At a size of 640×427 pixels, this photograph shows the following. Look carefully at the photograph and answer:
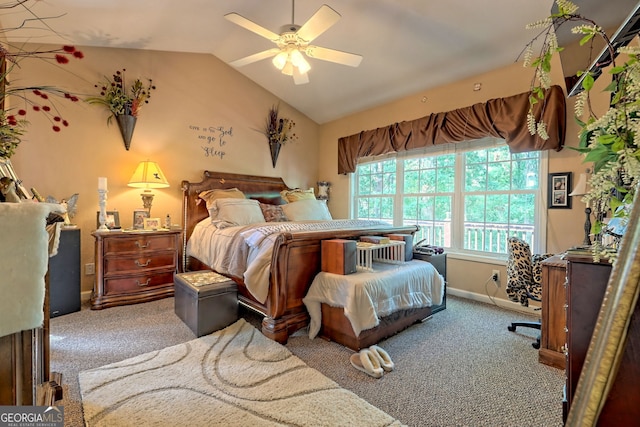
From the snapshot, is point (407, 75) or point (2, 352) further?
point (407, 75)

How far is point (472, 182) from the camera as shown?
11.7 ft

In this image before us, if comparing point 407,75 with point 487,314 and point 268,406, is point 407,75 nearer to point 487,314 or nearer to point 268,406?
point 487,314

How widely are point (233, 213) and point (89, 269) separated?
1693 mm

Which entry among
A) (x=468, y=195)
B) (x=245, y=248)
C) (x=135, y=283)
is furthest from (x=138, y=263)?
(x=468, y=195)

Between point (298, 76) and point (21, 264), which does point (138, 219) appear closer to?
point (298, 76)

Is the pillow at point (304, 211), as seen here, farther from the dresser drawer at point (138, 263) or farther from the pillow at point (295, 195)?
the dresser drawer at point (138, 263)

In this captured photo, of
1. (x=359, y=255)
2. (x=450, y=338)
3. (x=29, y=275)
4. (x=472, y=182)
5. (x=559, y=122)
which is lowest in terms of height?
(x=450, y=338)

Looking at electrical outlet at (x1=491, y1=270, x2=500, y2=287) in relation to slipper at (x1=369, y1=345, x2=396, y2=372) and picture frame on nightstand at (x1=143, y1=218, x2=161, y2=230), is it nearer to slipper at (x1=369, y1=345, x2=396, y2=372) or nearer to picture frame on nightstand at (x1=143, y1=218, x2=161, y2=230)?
slipper at (x1=369, y1=345, x2=396, y2=372)

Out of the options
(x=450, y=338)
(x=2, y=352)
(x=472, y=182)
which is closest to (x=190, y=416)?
(x=2, y=352)

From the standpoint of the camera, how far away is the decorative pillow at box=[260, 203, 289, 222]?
13.0 ft

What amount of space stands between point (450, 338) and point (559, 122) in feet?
7.38

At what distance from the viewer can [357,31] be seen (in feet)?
10.2

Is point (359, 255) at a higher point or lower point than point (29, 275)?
lower

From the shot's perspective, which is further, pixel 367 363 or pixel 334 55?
pixel 334 55
